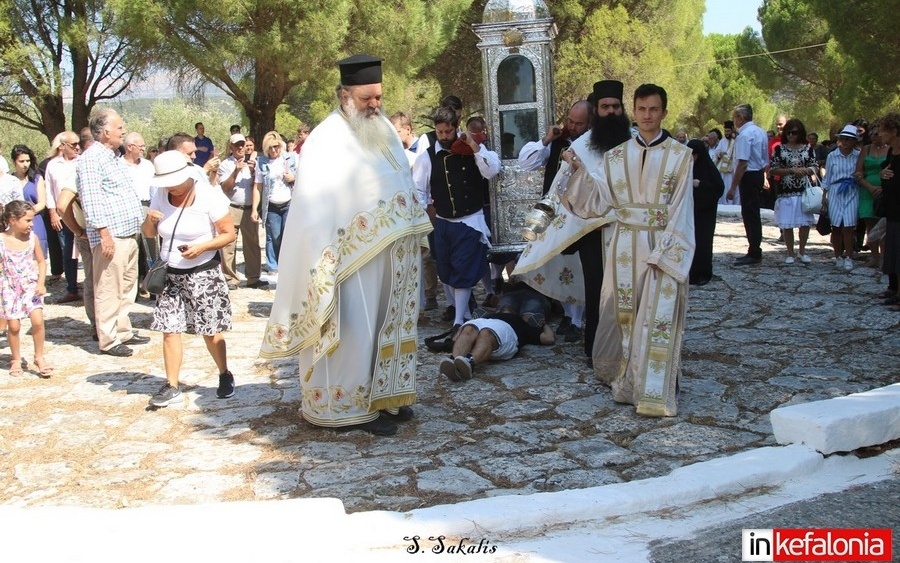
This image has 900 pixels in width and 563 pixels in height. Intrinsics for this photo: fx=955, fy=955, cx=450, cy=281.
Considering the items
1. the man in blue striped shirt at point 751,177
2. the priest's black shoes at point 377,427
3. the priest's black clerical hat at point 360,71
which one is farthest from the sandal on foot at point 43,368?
the man in blue striped shirt at point 751,177

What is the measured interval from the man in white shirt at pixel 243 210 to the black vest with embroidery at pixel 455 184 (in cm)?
349

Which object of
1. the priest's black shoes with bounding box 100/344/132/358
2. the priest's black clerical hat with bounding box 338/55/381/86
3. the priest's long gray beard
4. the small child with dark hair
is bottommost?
the priest's black shoes with bounding box 100/344/132/358

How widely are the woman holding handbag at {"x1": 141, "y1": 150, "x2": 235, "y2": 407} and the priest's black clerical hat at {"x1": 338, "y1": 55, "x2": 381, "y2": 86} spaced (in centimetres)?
133

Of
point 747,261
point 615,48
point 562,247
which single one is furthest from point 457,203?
point 615,48

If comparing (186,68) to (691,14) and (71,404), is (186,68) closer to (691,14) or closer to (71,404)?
(71,404)

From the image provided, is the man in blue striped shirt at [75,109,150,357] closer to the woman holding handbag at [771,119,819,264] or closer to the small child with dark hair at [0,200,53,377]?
the small child with dark hair at [0,200,53,377]

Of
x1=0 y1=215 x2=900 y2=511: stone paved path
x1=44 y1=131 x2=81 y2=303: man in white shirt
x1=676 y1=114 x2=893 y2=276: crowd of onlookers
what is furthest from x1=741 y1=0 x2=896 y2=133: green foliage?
x1=44 y1=131 x2=81 y2=303: man in white shirt

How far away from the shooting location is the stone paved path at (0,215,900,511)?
4785 mm

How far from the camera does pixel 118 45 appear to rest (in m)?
18.7

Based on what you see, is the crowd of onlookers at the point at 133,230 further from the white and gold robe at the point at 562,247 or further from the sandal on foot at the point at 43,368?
the white and gold robe at the point at 562,247

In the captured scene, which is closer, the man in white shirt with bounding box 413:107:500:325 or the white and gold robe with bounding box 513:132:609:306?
the white and gold robe with bounding box 513:132:609:306

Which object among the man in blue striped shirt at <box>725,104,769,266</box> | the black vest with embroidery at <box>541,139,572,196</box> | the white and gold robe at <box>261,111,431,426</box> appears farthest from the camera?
the man in blue striped shirt at <box>725,104,769,266</box>

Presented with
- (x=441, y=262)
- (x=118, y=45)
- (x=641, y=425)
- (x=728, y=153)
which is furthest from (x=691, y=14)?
(x=641, y=425)

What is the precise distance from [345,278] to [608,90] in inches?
95.8
